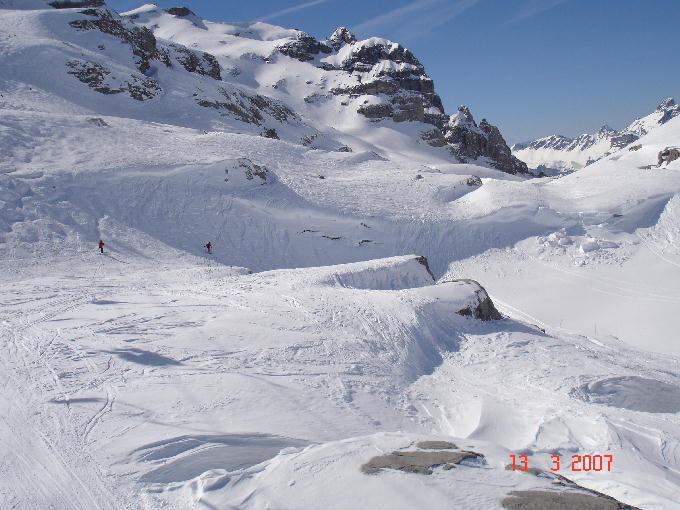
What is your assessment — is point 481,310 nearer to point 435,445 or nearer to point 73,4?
point 435,445

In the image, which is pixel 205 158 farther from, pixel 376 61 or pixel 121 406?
pixel 376 61

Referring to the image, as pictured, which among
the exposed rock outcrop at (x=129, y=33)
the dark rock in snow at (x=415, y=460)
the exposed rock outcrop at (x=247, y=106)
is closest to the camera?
the dark rock in snow at (x=415, y=460)

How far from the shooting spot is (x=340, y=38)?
427 feet

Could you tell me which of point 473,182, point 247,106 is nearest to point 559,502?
point 473,182

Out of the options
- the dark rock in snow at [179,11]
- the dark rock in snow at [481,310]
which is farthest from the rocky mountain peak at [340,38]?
the dark rock in snow at [481,310]

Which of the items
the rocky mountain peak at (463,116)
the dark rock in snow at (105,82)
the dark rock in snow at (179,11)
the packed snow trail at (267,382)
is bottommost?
A: the packed snow trail at (267,382)

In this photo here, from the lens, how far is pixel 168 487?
552cm

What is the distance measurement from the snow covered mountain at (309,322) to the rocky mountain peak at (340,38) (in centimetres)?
9371

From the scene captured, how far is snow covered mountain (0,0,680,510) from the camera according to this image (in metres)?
5.80

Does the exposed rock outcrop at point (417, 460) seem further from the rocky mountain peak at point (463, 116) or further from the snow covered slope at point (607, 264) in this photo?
the rocky mountain peak at point (463, 116)

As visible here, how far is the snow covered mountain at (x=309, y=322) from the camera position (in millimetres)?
5801

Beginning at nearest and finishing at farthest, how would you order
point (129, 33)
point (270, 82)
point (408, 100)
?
point (129, 33), point (408, 100), point (270, 82)

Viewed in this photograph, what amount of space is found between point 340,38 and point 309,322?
13475 centimetres

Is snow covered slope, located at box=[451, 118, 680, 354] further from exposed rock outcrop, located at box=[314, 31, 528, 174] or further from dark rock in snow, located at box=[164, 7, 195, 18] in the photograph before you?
dark rock in snow, located at box=[164, 7, 195, 18]
